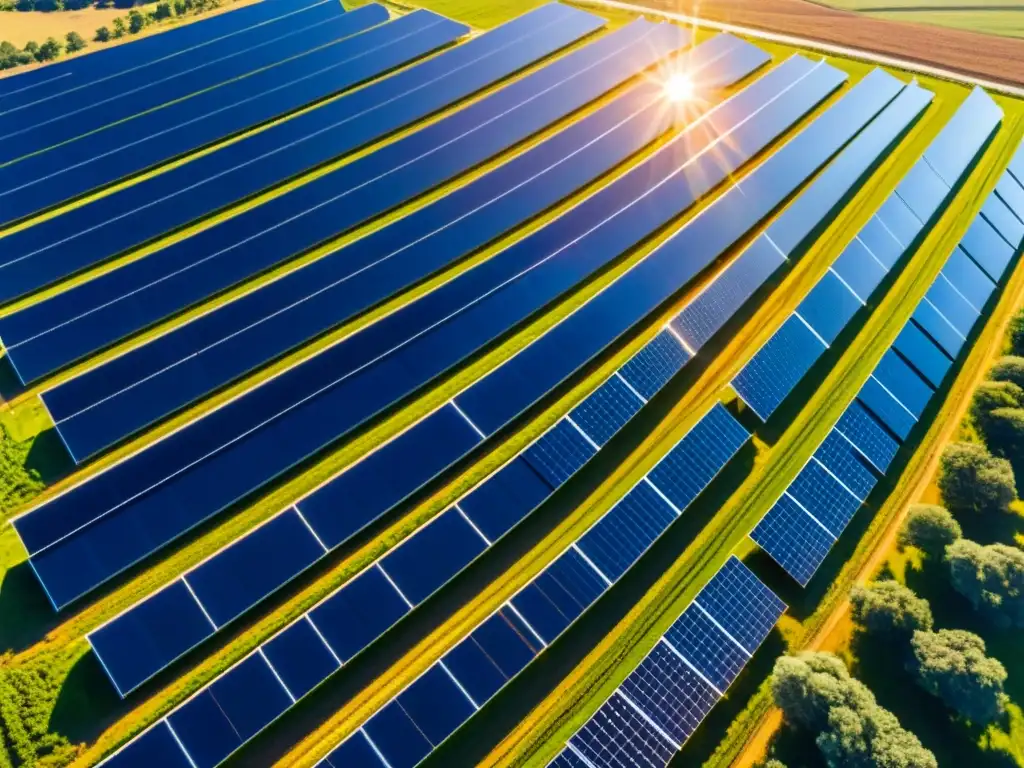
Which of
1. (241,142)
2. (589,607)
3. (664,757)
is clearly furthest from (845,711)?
(241,142)

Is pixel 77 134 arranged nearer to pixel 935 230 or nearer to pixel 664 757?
pixel 664 757

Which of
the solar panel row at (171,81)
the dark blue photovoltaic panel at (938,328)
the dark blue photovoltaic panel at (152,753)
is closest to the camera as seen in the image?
the dark blue photovoltaic panel at (152,753)

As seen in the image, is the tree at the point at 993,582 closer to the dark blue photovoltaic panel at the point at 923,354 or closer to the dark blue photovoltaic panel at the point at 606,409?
the dark blue photovoltaic panel at the point at 923,354

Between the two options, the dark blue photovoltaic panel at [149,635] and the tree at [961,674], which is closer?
the dark blue photovoltaic panel at [149,635]

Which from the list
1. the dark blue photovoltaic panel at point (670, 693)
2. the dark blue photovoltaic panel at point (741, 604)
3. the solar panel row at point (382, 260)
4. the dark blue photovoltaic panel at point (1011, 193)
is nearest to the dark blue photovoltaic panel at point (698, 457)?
the dark blue photovoltaic panel at point (741, 604)

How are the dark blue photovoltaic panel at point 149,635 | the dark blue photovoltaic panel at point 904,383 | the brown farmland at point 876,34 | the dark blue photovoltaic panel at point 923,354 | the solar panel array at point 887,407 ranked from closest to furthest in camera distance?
the dark blue photovoltaic panel at point 149,635 < the solar panel array at point 887,407 < the dark blue photovoltaic panel at point 904,383 < the dark blue photovoltaic panel at point 923,354 < the brown farmland at point 876,34

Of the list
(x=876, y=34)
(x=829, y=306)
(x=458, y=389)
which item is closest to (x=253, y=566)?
(x=458, y=389)

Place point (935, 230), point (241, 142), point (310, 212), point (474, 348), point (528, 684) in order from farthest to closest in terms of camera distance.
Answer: point (241, 142) < point (935, 230) < point (310, 212) < point (474, 348) < point (528, 684)
